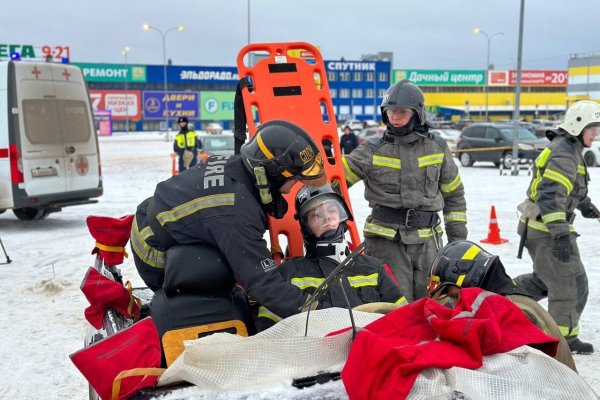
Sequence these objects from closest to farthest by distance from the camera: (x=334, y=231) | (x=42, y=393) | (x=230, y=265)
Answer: (x=230, y=265)
(x=334, y=231)
(x=42, y=393)

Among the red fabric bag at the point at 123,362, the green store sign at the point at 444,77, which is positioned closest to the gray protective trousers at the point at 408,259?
the red fabric bag at the point at 123,362

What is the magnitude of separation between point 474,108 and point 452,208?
Answer: 83210 mm

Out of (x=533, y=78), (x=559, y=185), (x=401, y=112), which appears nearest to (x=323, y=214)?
(x=401, y=112)

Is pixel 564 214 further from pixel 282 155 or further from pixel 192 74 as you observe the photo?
pixel 192 74

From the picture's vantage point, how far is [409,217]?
4.30 m

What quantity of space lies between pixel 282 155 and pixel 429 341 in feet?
4.00

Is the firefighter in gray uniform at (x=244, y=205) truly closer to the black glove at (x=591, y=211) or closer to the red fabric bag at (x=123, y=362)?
the red fabric bag at (x=123, y=362)

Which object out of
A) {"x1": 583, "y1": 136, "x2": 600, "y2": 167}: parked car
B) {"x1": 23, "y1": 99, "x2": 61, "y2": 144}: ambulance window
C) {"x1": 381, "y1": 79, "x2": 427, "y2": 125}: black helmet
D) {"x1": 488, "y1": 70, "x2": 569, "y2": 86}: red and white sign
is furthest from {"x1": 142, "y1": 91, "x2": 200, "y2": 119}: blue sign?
{"x1": 381, "y1": 79, "x2": 427, "y2": 125}: black helmet

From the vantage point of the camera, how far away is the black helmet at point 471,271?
2982 millimetres

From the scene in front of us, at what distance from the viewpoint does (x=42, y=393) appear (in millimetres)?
4215

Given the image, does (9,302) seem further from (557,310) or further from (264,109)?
(557,310)

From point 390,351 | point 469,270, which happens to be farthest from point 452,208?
point 390,351

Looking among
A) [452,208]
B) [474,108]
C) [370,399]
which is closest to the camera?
[370,399]

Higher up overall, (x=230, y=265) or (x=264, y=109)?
(x=264, y=109)
